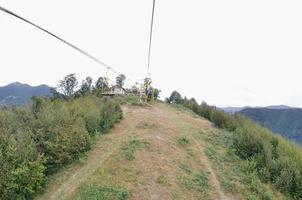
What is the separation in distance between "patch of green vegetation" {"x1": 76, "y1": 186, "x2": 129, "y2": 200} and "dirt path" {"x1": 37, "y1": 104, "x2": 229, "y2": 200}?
0.33 m

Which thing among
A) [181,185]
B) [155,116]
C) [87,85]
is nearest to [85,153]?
[181,185]

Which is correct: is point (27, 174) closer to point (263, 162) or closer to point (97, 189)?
point (97, 189)

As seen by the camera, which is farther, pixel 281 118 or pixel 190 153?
pixel 281 118

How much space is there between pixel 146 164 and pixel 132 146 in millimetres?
1955

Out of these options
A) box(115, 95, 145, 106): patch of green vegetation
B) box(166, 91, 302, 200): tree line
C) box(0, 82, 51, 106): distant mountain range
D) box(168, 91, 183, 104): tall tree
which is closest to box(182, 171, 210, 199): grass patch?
box(166, 91, 302, 200): tree line

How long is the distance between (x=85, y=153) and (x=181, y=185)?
4755 millimetres

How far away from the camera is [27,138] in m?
15.5

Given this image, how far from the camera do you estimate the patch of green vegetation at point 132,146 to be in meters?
16.9

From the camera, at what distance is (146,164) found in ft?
53.4

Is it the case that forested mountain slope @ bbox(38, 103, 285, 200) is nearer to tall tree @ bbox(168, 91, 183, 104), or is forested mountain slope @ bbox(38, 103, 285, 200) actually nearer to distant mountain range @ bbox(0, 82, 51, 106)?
tall tree @ bbox(168, 91, 183, 104)

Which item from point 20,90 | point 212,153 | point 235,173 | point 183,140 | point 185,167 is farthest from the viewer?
point 20,90

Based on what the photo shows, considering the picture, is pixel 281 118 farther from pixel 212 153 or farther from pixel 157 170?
pixel 157 170

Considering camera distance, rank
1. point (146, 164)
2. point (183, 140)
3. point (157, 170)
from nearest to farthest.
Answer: point (157, 170) → point (146, 164) → point (183, 140)

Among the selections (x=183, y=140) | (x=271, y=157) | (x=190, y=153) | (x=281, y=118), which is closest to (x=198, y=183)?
(x=190, y=153)
